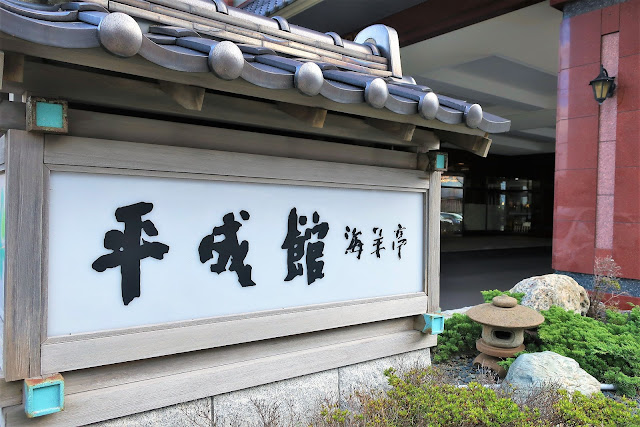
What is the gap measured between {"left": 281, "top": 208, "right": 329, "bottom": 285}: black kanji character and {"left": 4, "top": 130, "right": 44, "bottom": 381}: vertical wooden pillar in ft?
4.92

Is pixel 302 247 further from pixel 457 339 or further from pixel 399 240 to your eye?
pixel 457 339

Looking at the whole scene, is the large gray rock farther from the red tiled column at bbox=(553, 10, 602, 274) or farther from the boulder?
the red tiled column at bbox=(553, 10, 602, 274)

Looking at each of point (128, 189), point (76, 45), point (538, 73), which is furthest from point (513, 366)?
point (538, 73)

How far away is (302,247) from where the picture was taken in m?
3.30

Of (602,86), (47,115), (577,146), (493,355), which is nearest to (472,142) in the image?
(493,355)

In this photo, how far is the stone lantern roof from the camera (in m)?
4.80

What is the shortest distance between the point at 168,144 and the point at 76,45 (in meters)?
0.94

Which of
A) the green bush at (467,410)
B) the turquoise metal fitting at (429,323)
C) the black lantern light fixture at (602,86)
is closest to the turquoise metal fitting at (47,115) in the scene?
the green bush at (467,410)

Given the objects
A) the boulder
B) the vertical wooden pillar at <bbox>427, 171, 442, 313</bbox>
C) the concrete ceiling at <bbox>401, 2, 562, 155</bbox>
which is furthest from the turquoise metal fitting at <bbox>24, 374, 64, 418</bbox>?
the concrete ceiling at <bbox>401, 2, 562, 155</bbox>

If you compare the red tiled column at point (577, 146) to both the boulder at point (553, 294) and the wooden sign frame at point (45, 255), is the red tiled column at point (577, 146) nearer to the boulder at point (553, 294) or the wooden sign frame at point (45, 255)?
the boulder at point (553, 294)

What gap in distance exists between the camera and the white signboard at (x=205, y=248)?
8.09ft

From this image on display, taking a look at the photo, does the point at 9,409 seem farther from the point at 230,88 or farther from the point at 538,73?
the point at 538,73

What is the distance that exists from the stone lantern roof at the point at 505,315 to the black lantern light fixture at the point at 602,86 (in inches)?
157

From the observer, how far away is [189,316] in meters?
2.82
